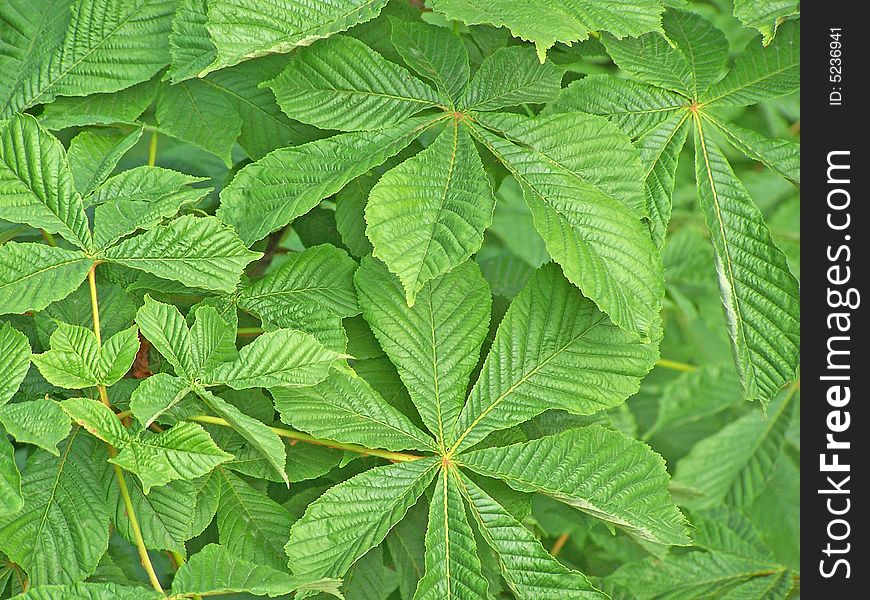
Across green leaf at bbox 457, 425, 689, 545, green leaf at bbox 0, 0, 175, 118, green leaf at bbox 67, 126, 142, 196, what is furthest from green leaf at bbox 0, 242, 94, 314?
green leaf at bbox 457, 425, 689, 545

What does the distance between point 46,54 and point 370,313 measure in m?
0.47

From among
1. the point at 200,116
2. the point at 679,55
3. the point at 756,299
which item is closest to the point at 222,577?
the point at 200,116

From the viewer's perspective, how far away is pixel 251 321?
1071 millimetres

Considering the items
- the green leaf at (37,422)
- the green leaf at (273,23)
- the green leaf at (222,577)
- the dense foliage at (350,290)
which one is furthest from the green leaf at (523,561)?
the green leaf at (273,23)

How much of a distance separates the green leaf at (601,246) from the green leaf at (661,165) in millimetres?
69

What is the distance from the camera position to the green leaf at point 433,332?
945 millimetres

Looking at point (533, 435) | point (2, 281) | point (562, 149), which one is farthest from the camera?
point (533, 435)

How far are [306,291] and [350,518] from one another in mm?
244

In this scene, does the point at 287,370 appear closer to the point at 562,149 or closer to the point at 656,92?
the point at 562,149

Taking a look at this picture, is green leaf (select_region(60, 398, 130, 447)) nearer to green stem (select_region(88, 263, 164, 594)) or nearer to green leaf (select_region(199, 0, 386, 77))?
green stem (select_region(88, 263, 164, 594))

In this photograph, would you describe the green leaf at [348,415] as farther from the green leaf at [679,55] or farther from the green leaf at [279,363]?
the green leaf at [679,55]

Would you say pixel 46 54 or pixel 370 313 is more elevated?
pixel 46 54

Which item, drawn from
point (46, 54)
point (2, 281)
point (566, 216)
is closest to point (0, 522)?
point (2, 281)

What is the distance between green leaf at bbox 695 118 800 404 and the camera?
3.16 ft
